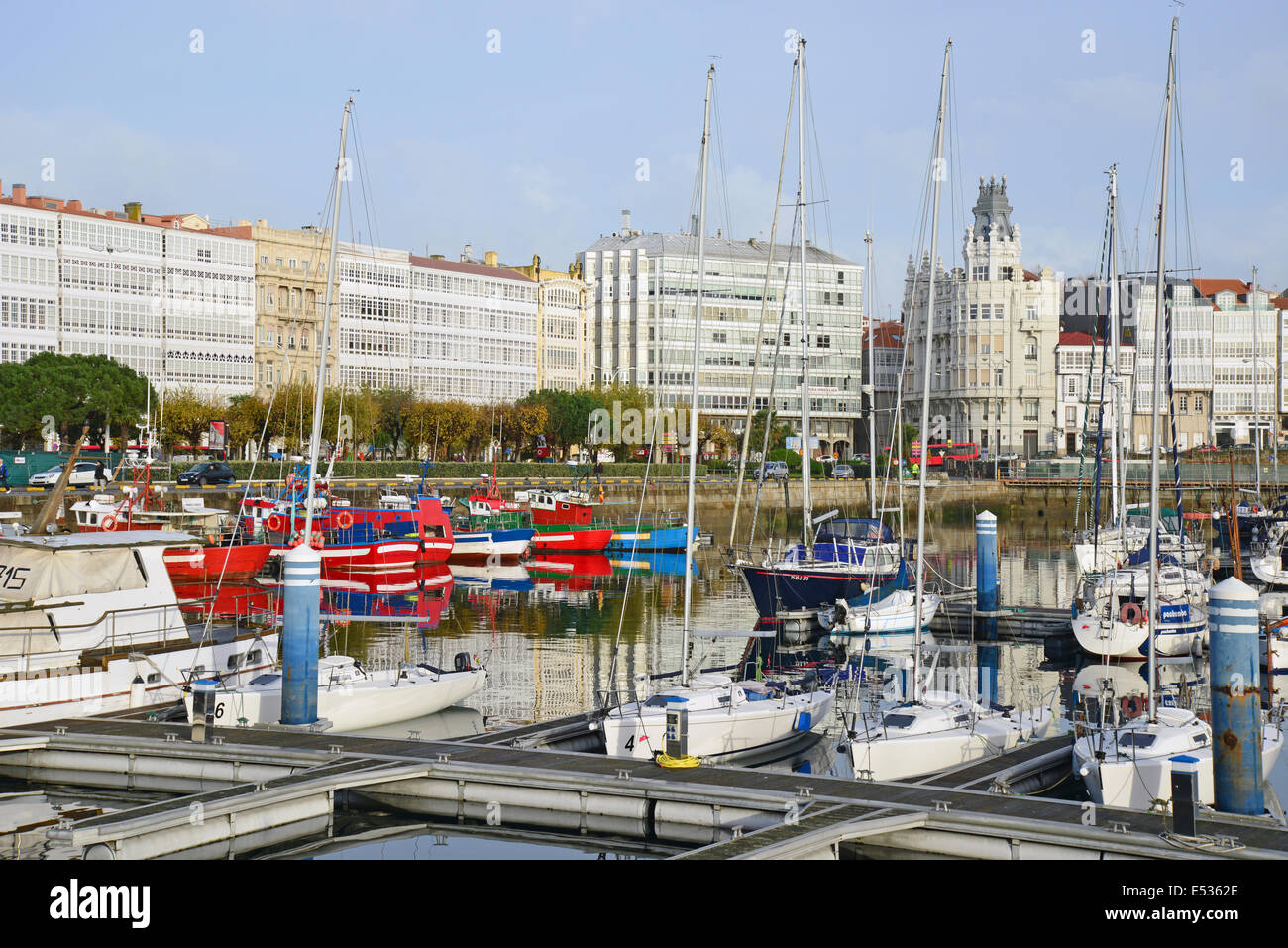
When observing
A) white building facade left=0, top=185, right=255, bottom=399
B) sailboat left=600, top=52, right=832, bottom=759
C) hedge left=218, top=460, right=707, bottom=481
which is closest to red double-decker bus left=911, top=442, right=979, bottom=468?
hedge left=218, top=460, right=707, bottom=481

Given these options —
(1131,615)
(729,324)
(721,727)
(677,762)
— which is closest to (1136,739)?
(721,727)

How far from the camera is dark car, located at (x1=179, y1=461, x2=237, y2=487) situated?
79.7 meters

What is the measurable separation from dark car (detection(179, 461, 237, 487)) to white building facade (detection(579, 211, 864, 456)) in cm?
5100

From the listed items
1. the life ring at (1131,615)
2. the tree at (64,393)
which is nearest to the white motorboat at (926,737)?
the life ring at (1131,615)

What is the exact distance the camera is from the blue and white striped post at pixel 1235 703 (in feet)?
56.6

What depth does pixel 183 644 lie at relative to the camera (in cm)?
2677

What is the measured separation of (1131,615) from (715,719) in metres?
16.7

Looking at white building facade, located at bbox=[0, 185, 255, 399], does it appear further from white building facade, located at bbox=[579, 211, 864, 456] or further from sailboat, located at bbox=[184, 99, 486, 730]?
sailboat, located at bbox=[184, 99, 486, 730]

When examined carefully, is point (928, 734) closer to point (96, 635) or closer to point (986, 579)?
point (96, 635)

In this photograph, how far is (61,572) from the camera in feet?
86.4
